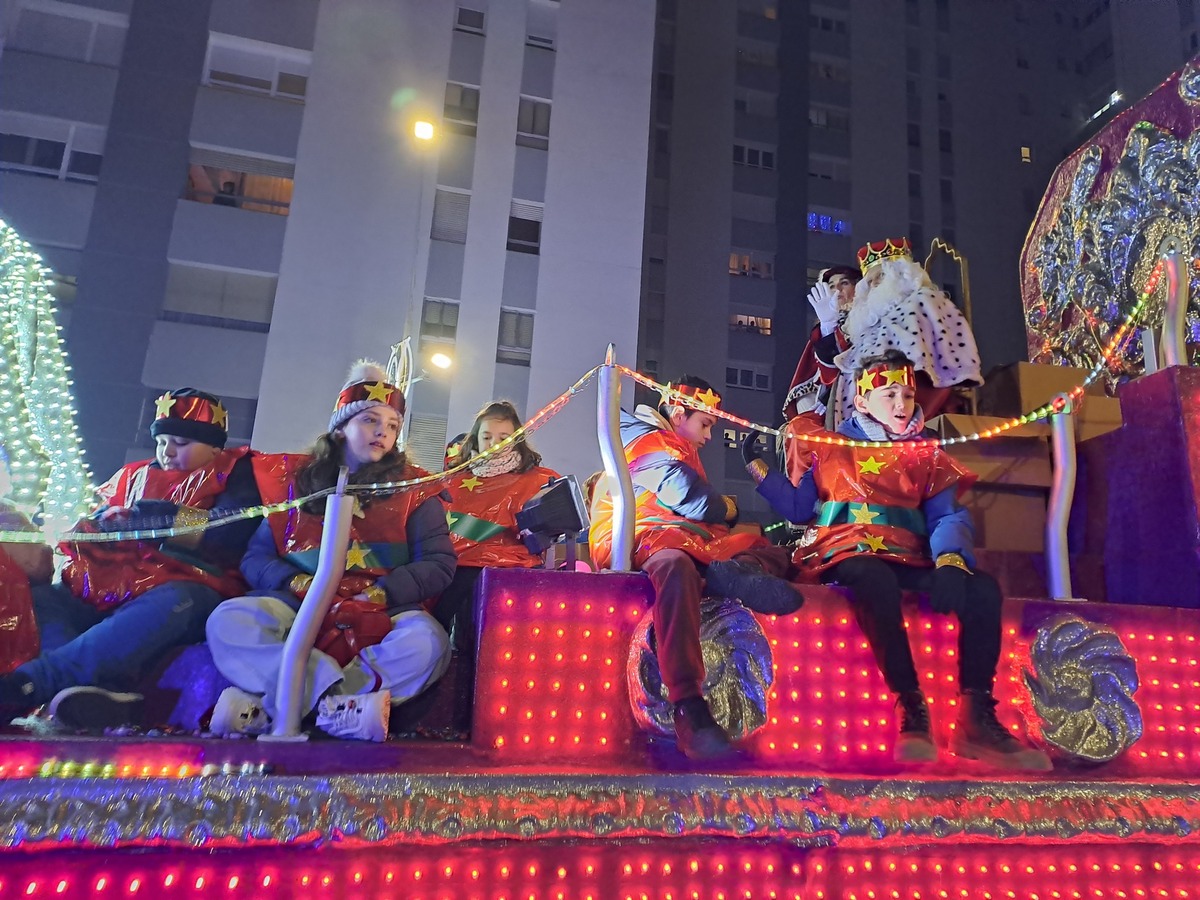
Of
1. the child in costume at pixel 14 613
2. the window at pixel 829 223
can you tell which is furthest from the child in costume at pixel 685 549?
the window at pixel 829 223

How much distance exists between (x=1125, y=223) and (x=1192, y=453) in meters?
2.00

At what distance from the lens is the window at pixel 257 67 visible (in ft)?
43.3

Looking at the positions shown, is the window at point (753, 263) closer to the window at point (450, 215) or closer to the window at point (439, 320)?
the window at point (450, 215)

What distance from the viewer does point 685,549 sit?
2.94m

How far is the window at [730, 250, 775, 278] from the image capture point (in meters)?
Answer: 19.2

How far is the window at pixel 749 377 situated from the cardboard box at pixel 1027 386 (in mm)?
14022

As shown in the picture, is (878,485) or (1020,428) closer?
(878,485)

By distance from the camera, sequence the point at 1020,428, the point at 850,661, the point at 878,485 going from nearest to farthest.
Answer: the point at 850,661
the point at 878,485
the point at 1020,428

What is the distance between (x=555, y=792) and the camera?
227 cm

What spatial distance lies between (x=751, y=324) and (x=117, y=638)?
17443 mm

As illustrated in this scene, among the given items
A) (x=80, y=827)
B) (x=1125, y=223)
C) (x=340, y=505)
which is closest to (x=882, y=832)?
(x=340, y=505)

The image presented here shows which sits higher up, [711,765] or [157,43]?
[157,43]

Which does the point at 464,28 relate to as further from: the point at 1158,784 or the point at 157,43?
the point at 1158,784

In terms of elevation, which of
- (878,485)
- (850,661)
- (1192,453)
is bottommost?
(850,661)
